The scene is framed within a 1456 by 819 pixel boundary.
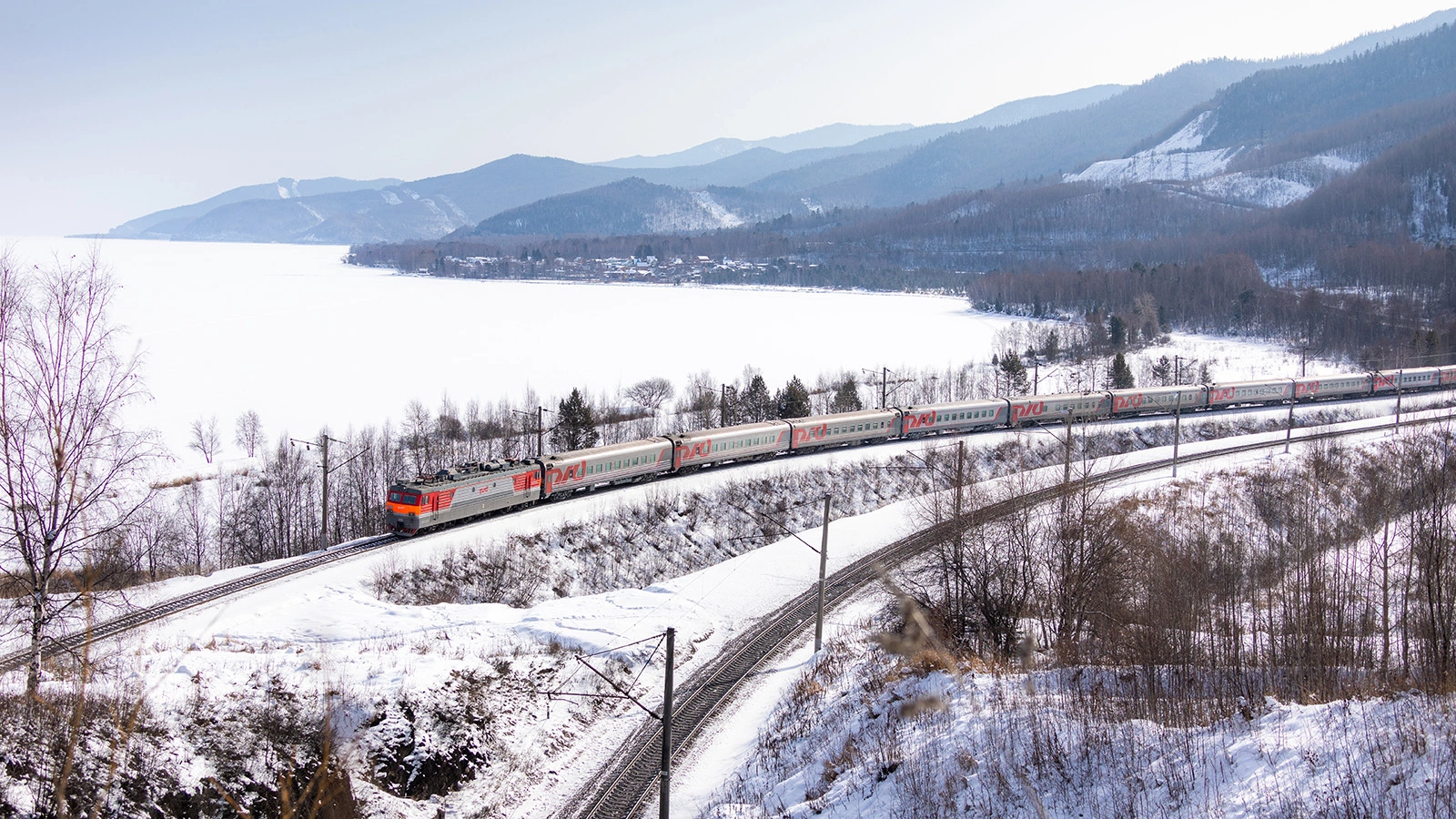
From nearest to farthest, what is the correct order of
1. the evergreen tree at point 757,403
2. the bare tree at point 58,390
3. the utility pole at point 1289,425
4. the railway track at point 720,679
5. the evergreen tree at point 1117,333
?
the bare tree at point 58,390
the railway track at point 720,679
the utility pole at point 1289,425
the evergreen tree at point 757,403
the evergreen tree at point 1117,333

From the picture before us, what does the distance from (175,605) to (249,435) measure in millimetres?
40277

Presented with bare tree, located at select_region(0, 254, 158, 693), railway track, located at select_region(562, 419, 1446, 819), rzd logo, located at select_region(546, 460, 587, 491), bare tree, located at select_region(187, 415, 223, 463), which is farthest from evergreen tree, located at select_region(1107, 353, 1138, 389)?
bare tree, located at select_region(0, 254, 158, 693)

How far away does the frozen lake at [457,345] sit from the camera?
78.6m

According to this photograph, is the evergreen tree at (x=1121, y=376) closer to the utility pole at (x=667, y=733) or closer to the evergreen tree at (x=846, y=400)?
the evergreen tree at (x=846, y=400)

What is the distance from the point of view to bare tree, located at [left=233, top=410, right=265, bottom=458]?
61125 mm

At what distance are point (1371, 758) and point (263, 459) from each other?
197 ft

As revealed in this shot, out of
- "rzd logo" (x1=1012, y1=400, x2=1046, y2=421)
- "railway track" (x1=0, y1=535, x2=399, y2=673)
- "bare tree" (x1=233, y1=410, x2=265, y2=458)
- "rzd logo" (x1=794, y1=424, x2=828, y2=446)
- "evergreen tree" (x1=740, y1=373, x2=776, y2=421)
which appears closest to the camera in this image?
"railway track" (x1=0, y1=535, x2=399, y2=673)

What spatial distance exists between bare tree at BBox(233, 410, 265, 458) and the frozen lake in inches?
45.3

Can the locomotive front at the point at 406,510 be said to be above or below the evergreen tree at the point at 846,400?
below

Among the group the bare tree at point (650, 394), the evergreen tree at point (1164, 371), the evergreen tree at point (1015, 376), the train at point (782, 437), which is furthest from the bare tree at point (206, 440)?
the evergreen tree at point (1164, 371)

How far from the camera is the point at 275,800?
16719 mm

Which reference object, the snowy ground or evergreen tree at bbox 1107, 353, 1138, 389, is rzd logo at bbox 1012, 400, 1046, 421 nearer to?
evergreen tree at bbox 1107, 353, 1138, 389

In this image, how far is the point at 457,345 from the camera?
4387 inches

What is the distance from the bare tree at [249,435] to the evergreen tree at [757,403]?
119ft
